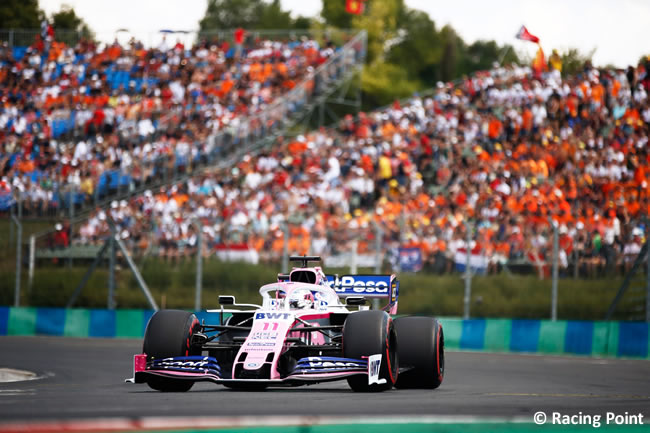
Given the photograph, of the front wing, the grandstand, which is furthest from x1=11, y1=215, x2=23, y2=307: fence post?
the front wing

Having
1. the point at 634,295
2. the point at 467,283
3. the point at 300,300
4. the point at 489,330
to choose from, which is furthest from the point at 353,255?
the point at 300,300

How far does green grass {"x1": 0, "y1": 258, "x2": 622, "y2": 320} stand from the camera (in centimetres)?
1967

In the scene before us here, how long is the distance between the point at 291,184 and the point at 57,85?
11347 millimetres

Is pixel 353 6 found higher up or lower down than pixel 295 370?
higher up

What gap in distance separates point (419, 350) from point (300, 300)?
4.57ft

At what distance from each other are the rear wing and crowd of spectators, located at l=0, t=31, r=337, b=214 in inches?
609

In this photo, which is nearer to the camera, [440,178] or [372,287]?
[372,287]

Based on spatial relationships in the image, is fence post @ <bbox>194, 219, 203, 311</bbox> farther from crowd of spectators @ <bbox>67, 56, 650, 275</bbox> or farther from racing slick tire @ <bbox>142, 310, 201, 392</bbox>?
racing slick tire @ <bbox>142, 310, 201, 392</bbox>

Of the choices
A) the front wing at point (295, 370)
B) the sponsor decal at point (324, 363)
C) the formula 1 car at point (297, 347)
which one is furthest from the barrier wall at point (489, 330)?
the sponsor decal at point (324, 363)

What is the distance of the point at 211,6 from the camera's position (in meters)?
81.8

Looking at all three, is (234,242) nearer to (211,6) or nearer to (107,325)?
(107,325)

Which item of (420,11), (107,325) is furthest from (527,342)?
Result: (420,11)

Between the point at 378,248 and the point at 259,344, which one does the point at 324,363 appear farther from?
the point at 378,248

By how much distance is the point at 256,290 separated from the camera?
68.9 ft
